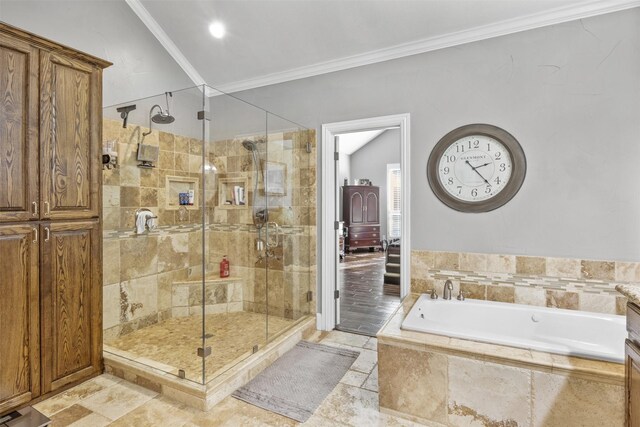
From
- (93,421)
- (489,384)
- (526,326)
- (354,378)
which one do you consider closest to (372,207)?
(526,326)

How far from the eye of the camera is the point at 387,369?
79.4 inches

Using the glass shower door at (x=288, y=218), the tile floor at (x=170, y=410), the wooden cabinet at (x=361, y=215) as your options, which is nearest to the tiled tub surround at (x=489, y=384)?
the tile floor at (x=170, y=410)

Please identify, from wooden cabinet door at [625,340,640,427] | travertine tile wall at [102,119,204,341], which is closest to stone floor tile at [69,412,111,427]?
travertine tile wall at [102,119,204,341]

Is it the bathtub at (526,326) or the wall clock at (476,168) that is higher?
the wall clock at (476,168)

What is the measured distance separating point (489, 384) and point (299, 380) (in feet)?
4.15

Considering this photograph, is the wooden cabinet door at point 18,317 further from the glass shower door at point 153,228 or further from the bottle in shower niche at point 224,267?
the bottle in shower niche at point 224,267

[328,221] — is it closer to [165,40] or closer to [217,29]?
[217,29]

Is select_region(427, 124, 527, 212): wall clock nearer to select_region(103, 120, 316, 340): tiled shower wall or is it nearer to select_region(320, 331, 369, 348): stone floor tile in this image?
select_region(103, 120, 316, 340): tiled shower wall

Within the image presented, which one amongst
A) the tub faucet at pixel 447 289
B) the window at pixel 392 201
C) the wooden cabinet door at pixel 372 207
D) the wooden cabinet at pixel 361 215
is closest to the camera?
the tub faucet at pixel 447 289

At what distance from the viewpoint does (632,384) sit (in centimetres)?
123

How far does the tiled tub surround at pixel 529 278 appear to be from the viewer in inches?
94.0

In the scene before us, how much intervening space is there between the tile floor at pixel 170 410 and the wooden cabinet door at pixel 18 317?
0.19 metres

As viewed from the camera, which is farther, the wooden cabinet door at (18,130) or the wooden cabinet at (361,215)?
the wooden cabinet at (361,215)

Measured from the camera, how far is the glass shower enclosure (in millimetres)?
2834
